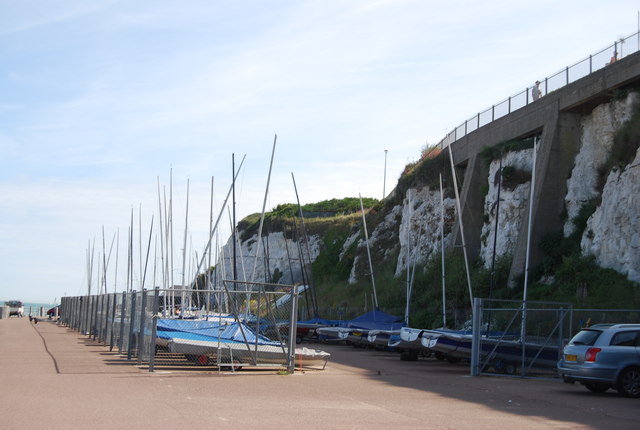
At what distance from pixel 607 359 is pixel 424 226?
35.7 metres

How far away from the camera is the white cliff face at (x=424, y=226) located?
164 feet

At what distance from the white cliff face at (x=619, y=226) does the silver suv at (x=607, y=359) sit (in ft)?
44.1

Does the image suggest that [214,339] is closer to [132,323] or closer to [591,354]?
[132,323]

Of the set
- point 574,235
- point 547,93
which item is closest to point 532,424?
point 574,235

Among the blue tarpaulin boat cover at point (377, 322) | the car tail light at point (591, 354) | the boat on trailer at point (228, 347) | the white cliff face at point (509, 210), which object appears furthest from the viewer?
the white cliff face at point (509, 210)

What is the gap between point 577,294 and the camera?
31891 millimetres

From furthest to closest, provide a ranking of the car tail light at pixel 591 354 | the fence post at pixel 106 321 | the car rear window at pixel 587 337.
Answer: the fence post at pixel 106 321
the car rear window at pixel 587 337
the car tail light at pixel 591 354

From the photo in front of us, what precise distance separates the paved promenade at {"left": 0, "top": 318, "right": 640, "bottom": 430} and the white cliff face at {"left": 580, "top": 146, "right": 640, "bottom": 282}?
39.0 feet

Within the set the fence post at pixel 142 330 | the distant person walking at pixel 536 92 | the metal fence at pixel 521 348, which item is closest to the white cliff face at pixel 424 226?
the distant person walking at pixel 536 92

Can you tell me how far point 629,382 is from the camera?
54.6ft

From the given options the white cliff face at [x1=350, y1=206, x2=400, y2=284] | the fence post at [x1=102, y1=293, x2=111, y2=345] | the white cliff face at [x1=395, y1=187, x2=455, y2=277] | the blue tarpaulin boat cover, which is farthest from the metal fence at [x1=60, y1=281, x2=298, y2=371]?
the white cliff face at [x1=350, y1=206, x2=400, y2=284]

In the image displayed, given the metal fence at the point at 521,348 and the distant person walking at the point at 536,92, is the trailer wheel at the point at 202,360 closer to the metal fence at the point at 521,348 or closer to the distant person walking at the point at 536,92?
the metal fence at the point at 521,348

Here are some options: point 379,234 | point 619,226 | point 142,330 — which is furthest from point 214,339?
point 379,234

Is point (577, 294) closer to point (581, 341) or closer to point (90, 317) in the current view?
point (581, 341)
